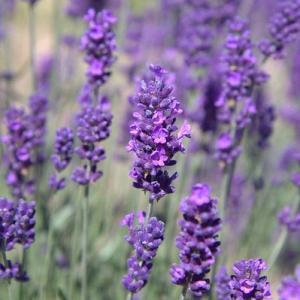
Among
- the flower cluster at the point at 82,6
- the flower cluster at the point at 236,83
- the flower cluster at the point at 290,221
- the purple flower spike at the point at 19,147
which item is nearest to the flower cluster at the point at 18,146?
the purple flower spike at the point at 19,147

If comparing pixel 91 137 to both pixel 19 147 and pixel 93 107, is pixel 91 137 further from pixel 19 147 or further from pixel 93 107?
pixel 19 147

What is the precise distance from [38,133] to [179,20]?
6.49 feet

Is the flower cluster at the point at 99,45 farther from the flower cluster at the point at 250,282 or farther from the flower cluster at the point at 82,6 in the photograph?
the flower cluster at the point at 82,6

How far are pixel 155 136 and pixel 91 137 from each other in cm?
57

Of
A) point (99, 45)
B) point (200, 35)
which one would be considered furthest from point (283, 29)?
point (99, 45)

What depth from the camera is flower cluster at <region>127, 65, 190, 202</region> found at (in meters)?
1.71

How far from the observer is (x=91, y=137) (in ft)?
7.29

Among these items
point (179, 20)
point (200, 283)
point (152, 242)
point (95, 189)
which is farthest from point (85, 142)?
point (179, 20)

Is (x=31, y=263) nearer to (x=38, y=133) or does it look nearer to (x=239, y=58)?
(x=38, y=133)

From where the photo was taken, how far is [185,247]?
1666mm

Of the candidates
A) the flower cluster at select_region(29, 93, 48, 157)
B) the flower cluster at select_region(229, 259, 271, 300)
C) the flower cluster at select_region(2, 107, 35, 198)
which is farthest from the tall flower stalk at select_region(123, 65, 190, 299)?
the flower cluster at select_region(29, 93, 48, 157)

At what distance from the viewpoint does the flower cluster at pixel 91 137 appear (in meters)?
2.22

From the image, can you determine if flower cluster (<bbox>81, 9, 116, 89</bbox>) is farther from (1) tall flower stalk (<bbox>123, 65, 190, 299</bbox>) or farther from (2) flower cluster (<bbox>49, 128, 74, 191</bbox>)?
(1) tall flower stalk (<bbox>123, 65, 190, 299</bbox>)

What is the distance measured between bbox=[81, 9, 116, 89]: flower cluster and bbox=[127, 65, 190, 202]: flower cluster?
672 mm
